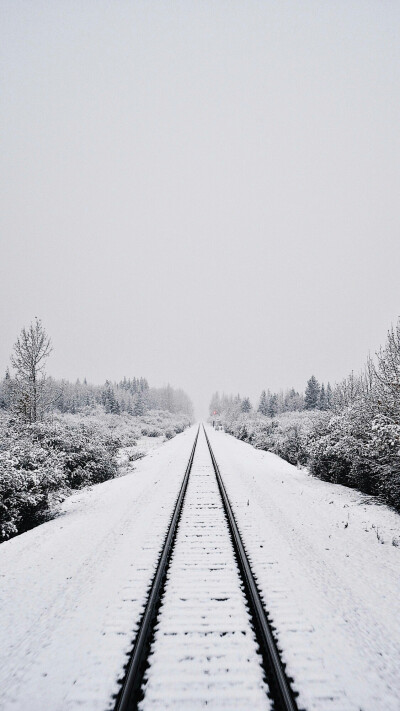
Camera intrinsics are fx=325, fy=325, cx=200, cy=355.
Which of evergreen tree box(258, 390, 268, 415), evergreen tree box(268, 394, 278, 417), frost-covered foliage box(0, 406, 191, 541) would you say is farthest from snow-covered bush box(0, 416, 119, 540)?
evergreen tree box(258, 390, 268, 415)

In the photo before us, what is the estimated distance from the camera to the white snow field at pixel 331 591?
332 centimetres

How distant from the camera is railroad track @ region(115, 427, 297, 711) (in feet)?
10.1

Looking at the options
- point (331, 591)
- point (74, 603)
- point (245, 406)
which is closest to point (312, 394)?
point (245, 406)

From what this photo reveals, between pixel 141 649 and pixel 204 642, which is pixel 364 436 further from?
pixel 141 649

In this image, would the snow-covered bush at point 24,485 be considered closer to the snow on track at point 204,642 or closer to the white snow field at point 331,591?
the snow on track at point 204,642

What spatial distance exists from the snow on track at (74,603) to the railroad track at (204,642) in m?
0.27

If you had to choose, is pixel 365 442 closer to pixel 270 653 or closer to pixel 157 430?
pixel 270 653

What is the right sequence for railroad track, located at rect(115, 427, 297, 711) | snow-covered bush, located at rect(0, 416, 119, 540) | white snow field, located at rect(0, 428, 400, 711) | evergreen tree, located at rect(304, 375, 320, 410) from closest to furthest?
railroad track, located at rect(115, 427, 297, 711), white snow field, located at rect(0, 428, 400, 711), snow-covered bush, located at rect(0, 416, 119, 540), evergreen tree, located at rect(304, 375, 320, 410)

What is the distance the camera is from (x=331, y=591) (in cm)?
505

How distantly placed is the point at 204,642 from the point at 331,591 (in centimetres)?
237

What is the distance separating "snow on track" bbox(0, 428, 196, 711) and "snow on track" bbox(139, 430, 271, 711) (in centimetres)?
41

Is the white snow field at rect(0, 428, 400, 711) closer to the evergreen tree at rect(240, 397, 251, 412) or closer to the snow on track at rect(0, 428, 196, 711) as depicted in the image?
the snow on track at rect(0, 428, 196, 711)

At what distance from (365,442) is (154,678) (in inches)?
406

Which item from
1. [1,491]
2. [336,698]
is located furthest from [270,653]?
[1,491]
